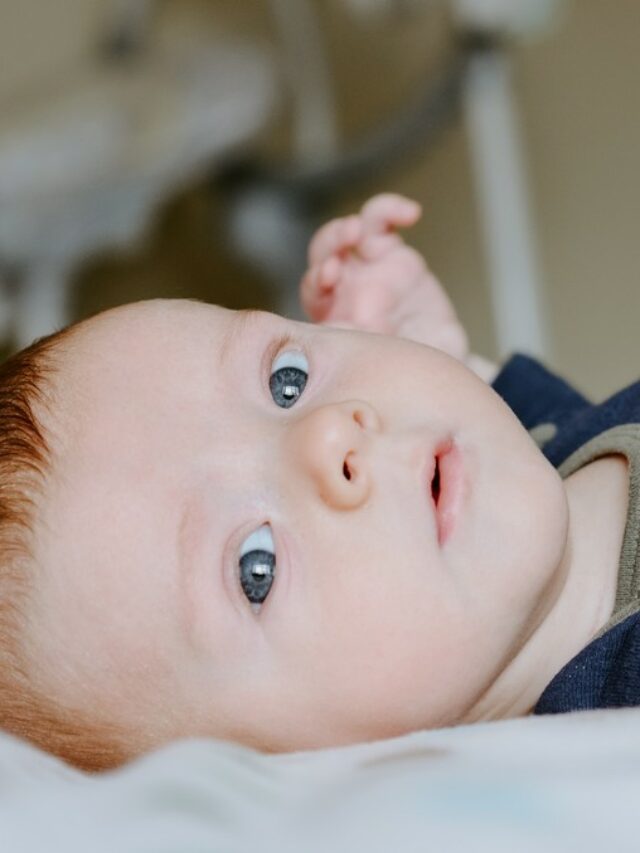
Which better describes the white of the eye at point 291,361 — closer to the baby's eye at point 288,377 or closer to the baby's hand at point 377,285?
the baby's eye at point 288,377

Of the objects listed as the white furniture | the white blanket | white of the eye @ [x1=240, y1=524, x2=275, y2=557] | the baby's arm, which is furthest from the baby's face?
the white furniture

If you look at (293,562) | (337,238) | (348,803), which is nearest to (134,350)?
(293,562)

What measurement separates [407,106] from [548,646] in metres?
1.13

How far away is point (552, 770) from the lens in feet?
1.34

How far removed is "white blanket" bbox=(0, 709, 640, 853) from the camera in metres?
0.37

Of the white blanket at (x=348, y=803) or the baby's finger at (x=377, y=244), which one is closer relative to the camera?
the white blanket at (x=348, y=803)

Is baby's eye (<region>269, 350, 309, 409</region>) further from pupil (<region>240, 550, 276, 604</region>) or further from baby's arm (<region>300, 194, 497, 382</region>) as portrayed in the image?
baby's arm (<region>300, 194, 497, 382</region>)

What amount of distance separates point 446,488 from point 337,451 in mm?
62

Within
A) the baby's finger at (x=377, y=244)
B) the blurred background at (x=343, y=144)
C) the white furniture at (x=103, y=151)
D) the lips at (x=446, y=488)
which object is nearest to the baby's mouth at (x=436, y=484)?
the lips at (x=446, y=488)

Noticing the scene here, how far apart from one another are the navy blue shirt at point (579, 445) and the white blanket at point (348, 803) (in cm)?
20

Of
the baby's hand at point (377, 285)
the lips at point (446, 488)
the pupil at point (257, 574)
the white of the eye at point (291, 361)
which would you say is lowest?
the pupil at point (257, 574)

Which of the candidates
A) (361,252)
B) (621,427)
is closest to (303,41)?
(361,252)

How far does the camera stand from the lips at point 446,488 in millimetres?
639

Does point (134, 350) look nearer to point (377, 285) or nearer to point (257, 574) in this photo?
point (257, 574)
